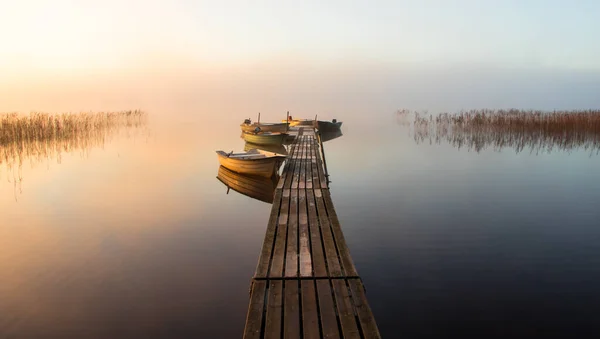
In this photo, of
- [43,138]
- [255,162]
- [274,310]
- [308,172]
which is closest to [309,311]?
[274,310]

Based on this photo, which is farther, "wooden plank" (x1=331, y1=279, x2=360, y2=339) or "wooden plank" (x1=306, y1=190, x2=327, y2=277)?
"wooden plank" (x1=306, y1=190, x2=327, y2=277)

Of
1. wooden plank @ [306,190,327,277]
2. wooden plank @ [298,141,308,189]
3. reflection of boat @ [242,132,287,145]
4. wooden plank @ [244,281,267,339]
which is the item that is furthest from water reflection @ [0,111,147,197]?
wooden plank @ [244,281,267,339]

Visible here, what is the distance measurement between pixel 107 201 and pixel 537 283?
9882 mm

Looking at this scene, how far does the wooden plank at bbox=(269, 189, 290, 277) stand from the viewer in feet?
16.9

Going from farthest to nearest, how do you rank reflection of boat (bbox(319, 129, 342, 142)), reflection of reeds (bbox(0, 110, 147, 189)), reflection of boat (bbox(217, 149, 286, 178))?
reflection of boat (bbox(319, 129, 342, 142)) < reflection of reeds (bbox(0, 110, 147, 189)) < reflection of boat (bbox(217, 149, 286, 178))

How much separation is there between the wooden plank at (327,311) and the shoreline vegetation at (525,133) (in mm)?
16943

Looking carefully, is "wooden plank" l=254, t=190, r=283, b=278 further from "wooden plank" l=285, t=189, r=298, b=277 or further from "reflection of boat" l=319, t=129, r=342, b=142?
"reflection of boat" l=319, t=129, r=342, b=142

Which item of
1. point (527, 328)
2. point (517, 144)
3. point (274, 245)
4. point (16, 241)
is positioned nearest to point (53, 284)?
point (16, 241)

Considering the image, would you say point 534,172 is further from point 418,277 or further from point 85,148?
point 85,148

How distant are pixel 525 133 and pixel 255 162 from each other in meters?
17.0

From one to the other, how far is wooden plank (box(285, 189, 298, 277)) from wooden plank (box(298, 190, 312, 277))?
64 mm

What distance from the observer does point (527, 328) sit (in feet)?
16.7

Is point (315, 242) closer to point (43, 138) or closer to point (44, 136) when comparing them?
point (43, 138)

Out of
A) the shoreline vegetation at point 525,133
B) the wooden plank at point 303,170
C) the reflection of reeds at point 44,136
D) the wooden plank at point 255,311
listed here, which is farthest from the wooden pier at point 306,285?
the shoreline vegetation at point 525,133
